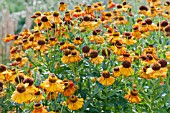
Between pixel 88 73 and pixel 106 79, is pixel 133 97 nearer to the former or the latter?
pixel 106 79

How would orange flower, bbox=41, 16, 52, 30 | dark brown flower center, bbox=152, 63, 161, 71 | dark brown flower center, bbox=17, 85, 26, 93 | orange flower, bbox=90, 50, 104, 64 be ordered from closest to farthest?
dark brown flower center, bbox=17, 85, 26, 93, dark brown flower center, bbox=152, 63, 161, 71, orange flower, bbox=90, 50, 104, 64, orange flower, bbox=41, 16, 52, 30

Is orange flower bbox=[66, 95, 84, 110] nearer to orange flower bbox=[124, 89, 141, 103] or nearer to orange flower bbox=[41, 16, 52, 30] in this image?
orange flower bbox=[124, 89, 141, 103]

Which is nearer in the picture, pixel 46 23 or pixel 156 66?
pixel 156 66

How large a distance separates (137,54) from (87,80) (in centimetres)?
36

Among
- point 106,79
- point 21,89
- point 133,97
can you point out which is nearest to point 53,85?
point 21,89

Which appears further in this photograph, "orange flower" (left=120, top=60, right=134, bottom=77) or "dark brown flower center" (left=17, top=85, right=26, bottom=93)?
"orange flower" (left=120, top=60, right=134, bottom=77)

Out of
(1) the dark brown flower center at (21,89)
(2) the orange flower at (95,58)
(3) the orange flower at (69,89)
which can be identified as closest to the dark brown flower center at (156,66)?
(2) the orange flower at (95,58)

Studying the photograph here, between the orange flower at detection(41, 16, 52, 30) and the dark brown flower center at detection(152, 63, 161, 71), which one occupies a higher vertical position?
the orange flower at detection(41, 16, 52, 30)

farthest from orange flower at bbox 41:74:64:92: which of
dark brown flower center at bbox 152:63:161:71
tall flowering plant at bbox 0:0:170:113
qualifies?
dark brown flower center at bbox 152:63:161:71

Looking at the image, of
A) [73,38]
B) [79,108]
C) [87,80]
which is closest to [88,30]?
[73,38]

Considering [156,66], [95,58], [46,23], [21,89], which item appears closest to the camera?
[21,89]

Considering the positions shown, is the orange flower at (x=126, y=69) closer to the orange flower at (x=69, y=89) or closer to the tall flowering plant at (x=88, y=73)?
the tall flowering plant at (x=88, y=73)

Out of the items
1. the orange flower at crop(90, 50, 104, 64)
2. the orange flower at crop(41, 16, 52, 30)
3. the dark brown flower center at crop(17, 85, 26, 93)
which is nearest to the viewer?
the dark brown flower center at crop(17, 85, 26, 93)

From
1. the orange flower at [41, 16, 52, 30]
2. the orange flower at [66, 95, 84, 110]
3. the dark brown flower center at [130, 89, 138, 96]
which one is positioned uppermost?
the orange flower at [41, 16, 52, 30]
